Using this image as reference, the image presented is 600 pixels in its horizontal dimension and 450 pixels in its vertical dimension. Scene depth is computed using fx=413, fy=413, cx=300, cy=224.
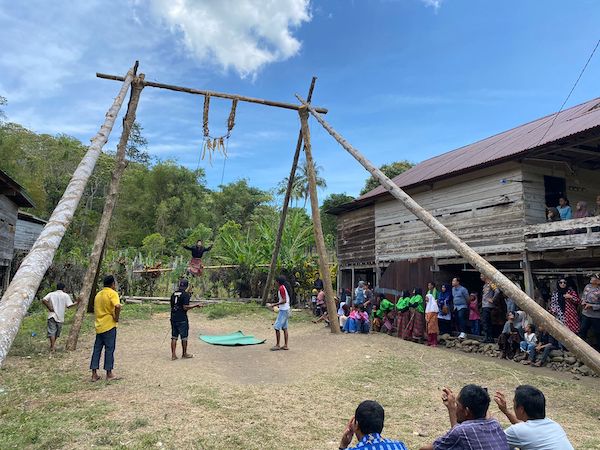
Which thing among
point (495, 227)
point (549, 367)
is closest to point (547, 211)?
point (495, 227)

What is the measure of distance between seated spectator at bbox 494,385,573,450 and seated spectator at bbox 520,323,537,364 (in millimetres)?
8236

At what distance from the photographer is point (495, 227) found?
512 inches

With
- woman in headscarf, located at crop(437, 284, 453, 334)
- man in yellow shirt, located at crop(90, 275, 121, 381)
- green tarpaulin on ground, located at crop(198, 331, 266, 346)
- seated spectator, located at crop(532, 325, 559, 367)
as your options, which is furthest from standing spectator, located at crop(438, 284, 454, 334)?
man in yellow shirt, located at crop(90, 275, 121, 381)

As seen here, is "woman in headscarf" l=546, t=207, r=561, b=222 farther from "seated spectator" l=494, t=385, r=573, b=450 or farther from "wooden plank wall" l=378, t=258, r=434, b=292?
"seated spectator" l=494, t=385, r=573, b=450

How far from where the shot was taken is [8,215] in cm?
1758

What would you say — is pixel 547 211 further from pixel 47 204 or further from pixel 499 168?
pixel 47 204

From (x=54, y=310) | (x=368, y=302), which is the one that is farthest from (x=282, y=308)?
(x=368, y=302)

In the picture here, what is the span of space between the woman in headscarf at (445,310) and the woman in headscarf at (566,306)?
116 inches

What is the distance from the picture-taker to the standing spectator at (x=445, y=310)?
1293 centimetres

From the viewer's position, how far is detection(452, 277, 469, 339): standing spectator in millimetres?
12469

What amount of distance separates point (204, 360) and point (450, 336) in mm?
8080

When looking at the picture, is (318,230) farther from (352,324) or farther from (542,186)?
(542,186)

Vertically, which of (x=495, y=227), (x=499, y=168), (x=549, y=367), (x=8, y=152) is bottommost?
(x=549, y=367)

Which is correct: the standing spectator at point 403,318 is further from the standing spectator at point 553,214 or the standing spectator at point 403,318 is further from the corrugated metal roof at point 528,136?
the standing spectator at point 553,214
